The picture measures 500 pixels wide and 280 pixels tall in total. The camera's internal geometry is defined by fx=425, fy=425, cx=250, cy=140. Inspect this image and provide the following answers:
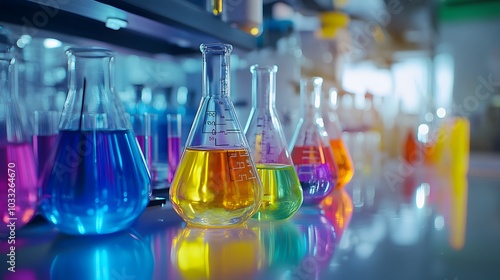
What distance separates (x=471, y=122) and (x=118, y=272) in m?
3.05

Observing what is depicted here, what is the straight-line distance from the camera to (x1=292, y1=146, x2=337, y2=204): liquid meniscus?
3.17 feet

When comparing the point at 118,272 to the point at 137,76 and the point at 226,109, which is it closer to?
the point at 226,109

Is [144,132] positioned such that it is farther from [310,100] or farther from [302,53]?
[302,53]

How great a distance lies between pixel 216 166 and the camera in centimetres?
71

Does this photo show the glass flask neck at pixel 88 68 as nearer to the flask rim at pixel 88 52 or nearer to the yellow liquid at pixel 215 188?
the flask rim at pixel 88 52

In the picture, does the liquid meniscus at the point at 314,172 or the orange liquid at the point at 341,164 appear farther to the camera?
the orange liquid at the point at 341,164

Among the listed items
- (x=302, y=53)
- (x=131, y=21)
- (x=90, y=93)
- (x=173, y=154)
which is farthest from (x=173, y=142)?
(x=302, y=53)

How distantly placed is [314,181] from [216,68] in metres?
0.36

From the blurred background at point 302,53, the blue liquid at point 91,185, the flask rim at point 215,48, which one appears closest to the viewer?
the blue liquid at point 91,185

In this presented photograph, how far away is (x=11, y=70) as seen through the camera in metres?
0.72

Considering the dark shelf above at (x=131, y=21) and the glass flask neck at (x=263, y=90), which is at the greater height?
the dark shelf above at (x=131, y=21)

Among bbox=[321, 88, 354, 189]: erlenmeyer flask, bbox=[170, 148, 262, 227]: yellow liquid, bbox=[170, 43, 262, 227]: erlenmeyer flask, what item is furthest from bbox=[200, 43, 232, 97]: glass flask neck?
bbox=[321, 88, 354, 189]: erlenmeyer flask

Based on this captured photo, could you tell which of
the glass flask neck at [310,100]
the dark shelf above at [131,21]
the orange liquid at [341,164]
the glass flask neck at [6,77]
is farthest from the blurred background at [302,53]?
the orange liquid at [341,164]

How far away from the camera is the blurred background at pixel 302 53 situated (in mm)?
1014
